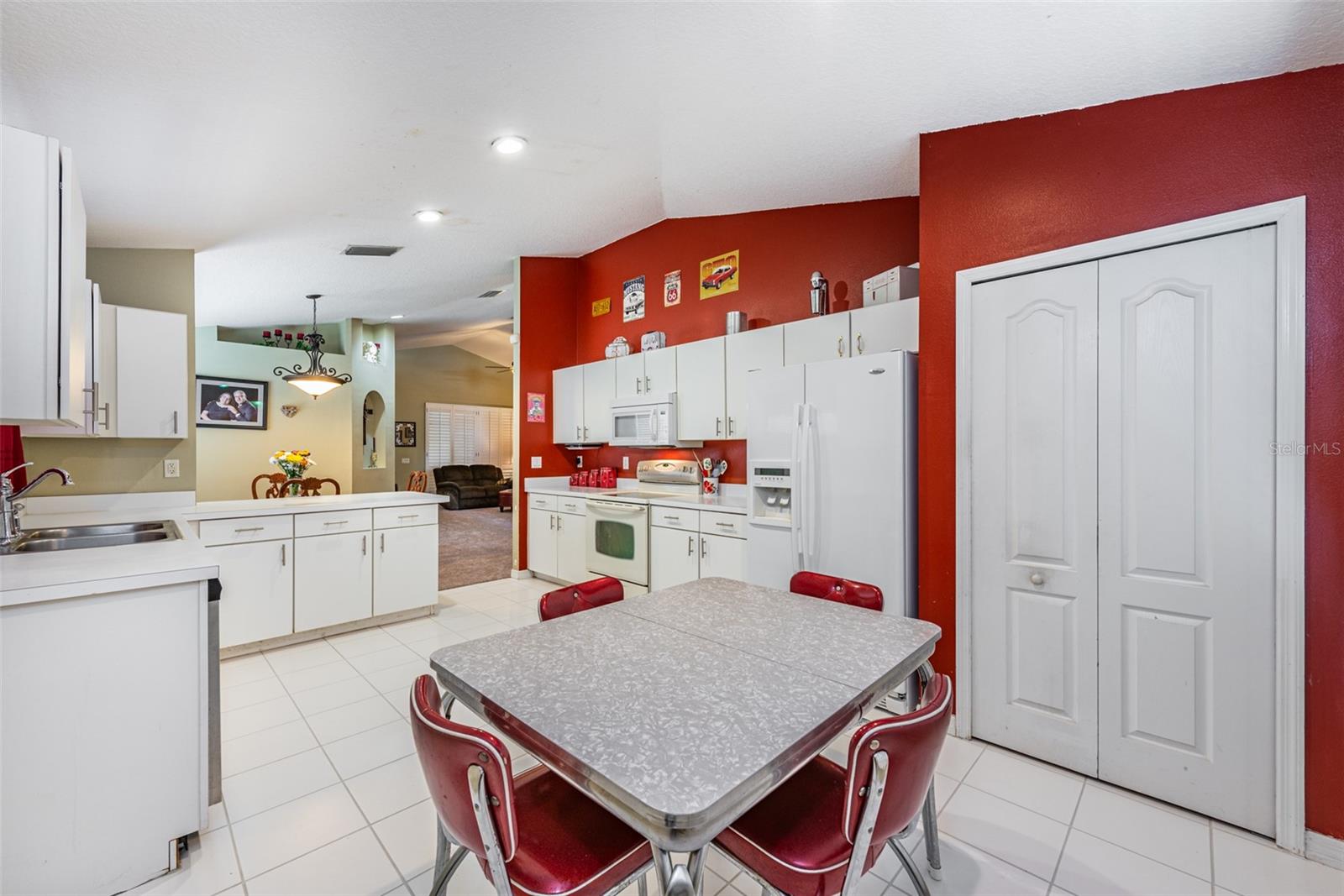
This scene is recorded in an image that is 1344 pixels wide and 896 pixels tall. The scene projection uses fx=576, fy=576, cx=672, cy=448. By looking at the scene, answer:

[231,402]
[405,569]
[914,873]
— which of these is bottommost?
[914,873]

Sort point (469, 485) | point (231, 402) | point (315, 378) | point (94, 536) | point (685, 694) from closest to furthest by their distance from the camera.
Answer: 1. point (685, 694)
2. point (94, 536)
3. point (315, 378)
4. point (231, 402)
5. point (469, 485)

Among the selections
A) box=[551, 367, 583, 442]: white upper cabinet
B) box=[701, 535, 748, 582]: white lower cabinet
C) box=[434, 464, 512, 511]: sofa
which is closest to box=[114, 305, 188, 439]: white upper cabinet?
box=[551, 367, 583, 442]: white upper cabinet

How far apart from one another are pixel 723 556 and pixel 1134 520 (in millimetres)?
2140

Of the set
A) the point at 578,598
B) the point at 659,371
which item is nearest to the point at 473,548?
the point at 659,371

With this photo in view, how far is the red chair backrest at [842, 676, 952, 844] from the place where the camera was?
1023 millimetres

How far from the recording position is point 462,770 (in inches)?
38.5

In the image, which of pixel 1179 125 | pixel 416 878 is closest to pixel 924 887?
pixel 416 878

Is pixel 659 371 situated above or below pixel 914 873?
above

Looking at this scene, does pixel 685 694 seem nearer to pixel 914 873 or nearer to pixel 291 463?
pixel 914 873

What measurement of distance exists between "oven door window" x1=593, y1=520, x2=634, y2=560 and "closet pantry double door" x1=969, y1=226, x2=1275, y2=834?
2.42 meters

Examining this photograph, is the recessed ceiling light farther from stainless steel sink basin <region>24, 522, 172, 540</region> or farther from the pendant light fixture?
the pendant light fixture

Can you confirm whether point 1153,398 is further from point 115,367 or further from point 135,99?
point 115,367

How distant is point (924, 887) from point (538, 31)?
9.48 feet

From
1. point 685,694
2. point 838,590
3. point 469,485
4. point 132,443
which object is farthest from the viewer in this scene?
point 469,485
